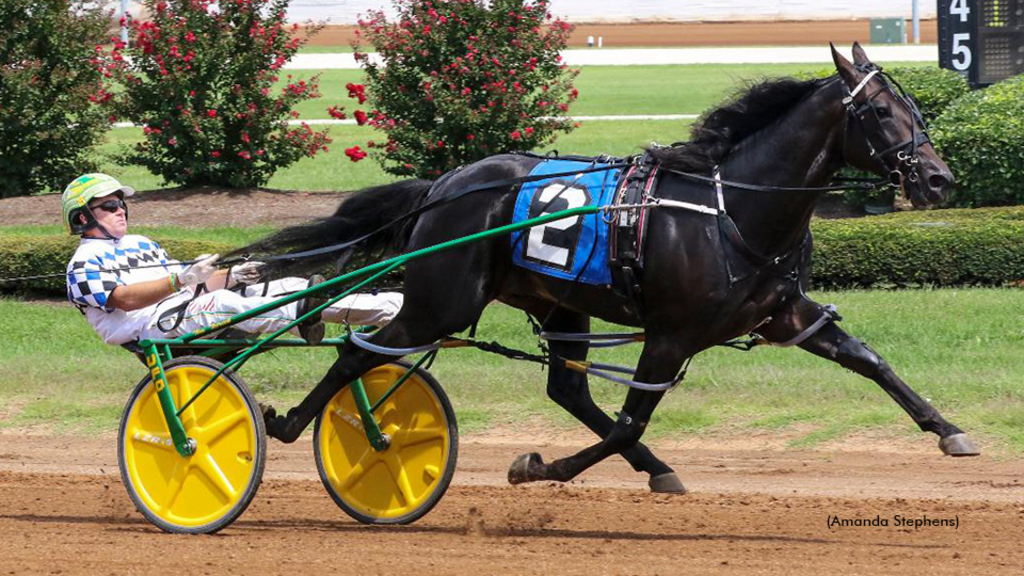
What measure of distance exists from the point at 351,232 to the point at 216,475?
1244 mm

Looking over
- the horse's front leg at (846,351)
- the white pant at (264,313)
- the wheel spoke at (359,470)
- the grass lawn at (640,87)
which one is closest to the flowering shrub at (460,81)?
the white pant at (264,313)

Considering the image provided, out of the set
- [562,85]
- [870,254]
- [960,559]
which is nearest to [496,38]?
[562,85]

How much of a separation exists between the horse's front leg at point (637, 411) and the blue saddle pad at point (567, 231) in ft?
1.04

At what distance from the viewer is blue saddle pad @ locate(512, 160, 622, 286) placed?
5.29m

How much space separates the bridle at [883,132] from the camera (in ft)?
15.9

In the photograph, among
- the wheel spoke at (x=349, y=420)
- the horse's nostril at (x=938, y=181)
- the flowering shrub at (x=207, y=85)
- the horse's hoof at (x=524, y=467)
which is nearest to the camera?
the horse's nostril at (x=938, y=181)

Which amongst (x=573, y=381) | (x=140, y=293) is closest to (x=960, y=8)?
(x=573, y=381)

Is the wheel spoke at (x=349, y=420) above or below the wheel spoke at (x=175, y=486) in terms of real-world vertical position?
above

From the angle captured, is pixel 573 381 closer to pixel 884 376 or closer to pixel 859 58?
pixel 884 376

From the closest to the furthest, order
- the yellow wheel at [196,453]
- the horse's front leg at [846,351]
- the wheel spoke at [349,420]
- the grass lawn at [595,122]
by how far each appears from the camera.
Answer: the horse's front leg at [846,351]
the yellow wheel at [196,453]
the wheel spoke at [349,420]
the grass lawn at [595,122]

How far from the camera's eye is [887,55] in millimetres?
34344

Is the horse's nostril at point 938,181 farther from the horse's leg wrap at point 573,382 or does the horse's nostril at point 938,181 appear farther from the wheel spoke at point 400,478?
the wheel spoke at point 400,478

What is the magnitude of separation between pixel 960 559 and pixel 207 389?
2.78m

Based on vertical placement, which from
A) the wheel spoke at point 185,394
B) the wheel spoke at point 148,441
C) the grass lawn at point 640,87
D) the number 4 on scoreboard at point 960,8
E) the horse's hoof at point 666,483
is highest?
the number 4 on scoreboard at point 960,8
